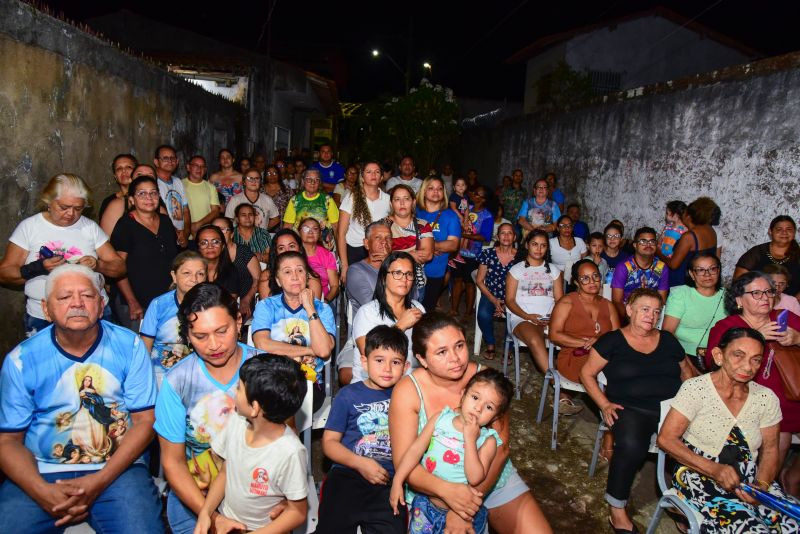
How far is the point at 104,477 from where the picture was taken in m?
2.37

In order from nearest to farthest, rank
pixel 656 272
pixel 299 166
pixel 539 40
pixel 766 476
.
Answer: pixel 766 476
pixel 656 272
pixel 299 166
pixel 539 40

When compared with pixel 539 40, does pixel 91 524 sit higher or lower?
lower

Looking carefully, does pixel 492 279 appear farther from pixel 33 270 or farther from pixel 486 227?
pixel 33 270

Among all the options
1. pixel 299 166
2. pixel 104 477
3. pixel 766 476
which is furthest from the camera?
pixel 299 166

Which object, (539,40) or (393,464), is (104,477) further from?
(539,40)

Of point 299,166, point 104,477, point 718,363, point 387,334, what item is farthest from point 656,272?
point 299,166

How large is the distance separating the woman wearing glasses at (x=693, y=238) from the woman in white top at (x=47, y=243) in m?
5.06

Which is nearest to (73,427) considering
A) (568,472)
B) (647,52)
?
(568,472)

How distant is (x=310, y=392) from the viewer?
299 cm

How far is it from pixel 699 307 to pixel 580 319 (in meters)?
0.88

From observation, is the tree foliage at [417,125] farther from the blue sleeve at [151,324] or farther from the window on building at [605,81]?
the blue sleeve at [151,324]

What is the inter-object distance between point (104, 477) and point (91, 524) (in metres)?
0.23

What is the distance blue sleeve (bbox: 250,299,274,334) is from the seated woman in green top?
3.00 m

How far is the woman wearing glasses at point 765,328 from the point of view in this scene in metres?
3.39
